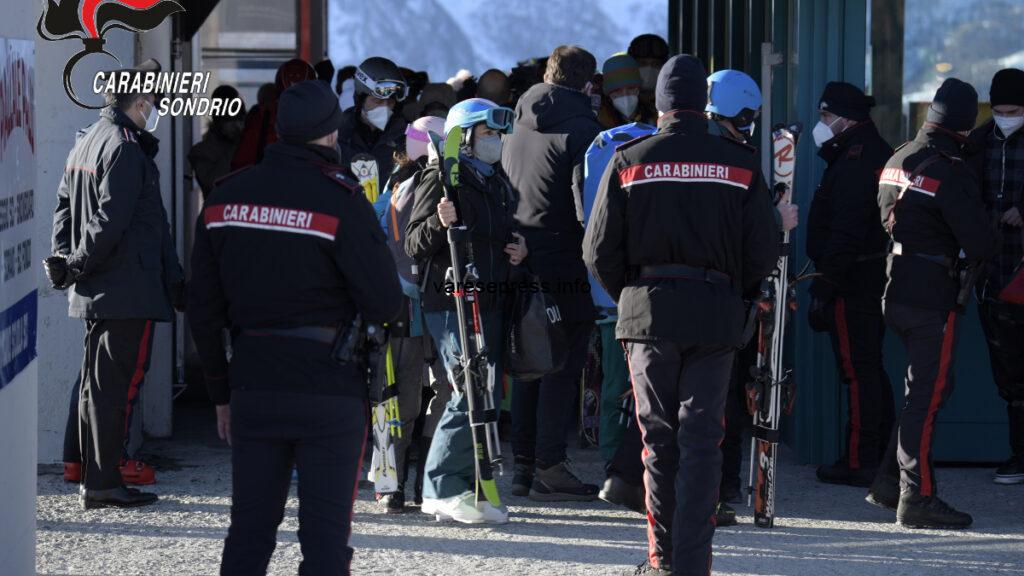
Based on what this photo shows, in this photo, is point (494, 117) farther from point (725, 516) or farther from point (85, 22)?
point (85, 22)

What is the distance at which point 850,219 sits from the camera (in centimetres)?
719

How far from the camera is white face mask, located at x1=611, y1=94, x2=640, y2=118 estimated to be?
8188mm

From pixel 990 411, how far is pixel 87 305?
14.4 ft

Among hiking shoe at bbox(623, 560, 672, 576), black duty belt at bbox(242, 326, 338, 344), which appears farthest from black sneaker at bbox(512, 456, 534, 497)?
black duty belt at bbox(242, 326, 338, 344)

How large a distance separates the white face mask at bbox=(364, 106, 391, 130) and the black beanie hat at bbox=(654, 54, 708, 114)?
289cm

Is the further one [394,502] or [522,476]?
[522,476]

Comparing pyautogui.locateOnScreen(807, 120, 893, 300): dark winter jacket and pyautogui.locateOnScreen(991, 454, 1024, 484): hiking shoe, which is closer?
pyautogui.locateOnScreen(807, 120, 893, 300): dark winter jacket

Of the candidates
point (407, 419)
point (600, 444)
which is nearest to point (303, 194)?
point (407, 419)

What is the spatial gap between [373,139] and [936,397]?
10.5ft

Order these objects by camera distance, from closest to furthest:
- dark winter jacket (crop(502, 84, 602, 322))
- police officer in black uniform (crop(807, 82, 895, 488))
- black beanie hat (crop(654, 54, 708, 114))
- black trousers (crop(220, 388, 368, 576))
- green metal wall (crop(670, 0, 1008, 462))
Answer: black trousers (crop(220, 388, 368, 576))
black beanie hat (crop(654, 54, 708, 114))
dark winter jacket (crop(502, 84, 602, 322))
police officer in black uniform (crop(807, 82, 895, 488))
green metal wall (crop(670, 0, 1008, 462))

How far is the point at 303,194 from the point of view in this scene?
438cm

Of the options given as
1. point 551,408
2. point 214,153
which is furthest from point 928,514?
point 214,153

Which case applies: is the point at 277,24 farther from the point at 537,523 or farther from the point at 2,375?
the point at 2,375

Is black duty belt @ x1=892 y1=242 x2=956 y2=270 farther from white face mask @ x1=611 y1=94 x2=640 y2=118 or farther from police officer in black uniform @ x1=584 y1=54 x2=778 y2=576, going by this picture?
white face mask @ x1=611 y1=94 x2=640 y2=118
